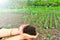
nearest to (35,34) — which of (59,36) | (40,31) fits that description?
(40,31)

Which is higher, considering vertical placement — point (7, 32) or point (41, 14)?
point (41, 14)

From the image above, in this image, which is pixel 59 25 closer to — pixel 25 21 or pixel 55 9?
pixel 55 9

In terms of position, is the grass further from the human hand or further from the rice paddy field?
the human hand

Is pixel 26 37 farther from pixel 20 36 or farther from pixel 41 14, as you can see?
pixel 41 14

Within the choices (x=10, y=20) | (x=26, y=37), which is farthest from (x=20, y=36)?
(x=10, y=20)

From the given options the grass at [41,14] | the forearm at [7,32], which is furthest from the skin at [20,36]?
the grass at [41,14]

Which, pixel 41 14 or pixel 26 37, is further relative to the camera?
pixel 41 14

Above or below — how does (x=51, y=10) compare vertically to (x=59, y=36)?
above

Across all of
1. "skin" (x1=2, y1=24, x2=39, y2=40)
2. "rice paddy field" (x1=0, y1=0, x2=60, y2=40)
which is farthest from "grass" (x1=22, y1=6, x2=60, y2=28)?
"skin" (x1=2, y1=24, x2=39, y2=40)
